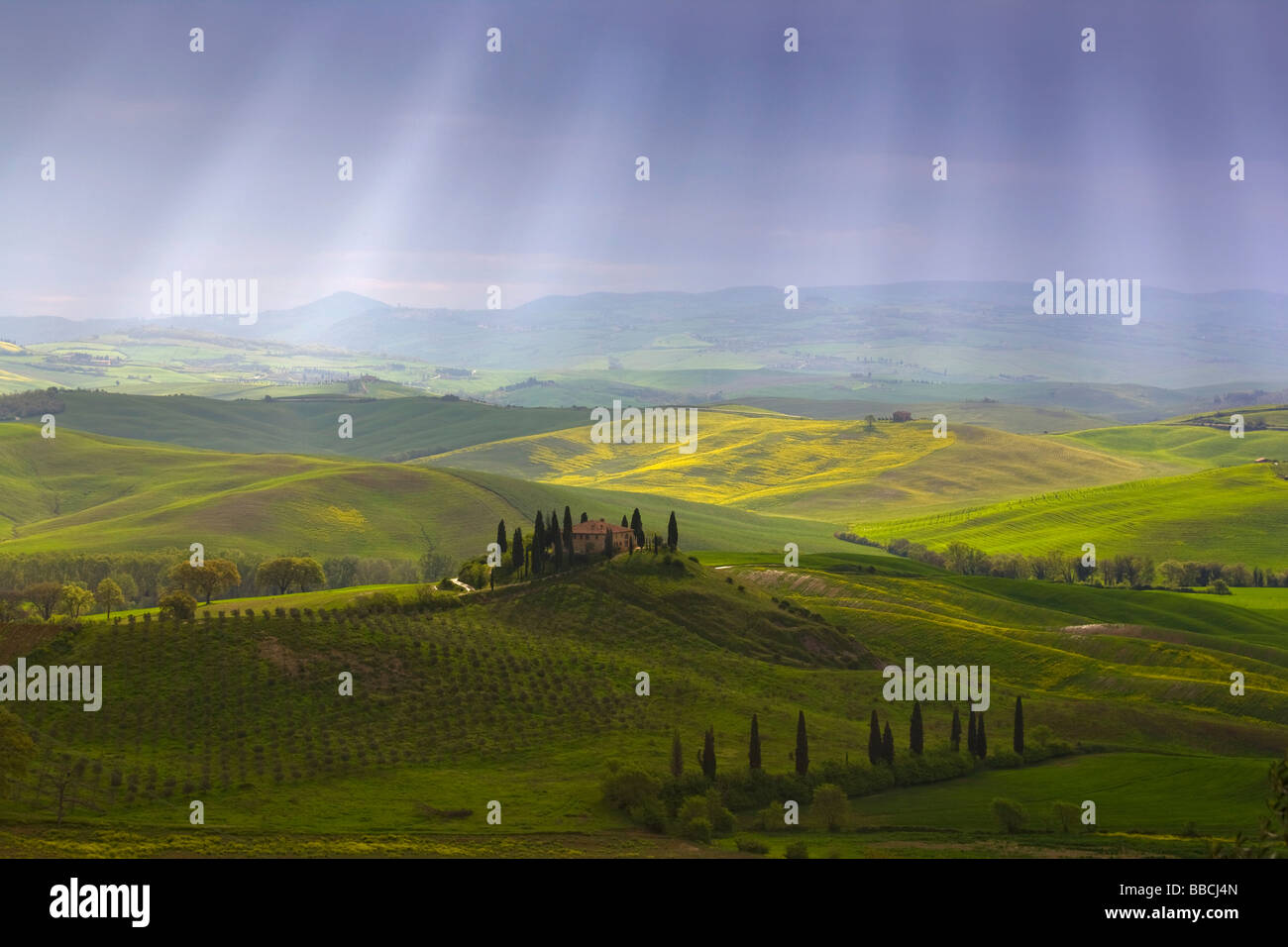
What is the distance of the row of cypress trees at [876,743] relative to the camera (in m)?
84.5

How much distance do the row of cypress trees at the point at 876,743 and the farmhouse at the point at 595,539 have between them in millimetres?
45643

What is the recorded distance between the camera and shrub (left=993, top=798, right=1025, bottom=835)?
81.2 meters

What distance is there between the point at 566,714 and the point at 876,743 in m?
25.4

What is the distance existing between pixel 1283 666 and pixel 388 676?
104958 mm

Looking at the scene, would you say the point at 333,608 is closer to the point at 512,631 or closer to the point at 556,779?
the point at 512,631

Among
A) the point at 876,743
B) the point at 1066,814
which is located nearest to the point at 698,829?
the point at 876,743

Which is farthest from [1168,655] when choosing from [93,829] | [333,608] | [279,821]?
[93,829]

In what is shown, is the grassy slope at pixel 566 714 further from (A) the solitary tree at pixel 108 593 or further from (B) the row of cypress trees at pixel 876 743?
(A) the solitary tree at pixel 108 593

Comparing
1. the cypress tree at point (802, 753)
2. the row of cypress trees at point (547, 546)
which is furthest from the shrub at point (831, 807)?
the row of cypress trees at point (547, 546)

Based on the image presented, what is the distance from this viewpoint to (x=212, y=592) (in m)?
156

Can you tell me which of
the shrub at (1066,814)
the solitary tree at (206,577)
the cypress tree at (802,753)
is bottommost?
the shrub at (1066,814)

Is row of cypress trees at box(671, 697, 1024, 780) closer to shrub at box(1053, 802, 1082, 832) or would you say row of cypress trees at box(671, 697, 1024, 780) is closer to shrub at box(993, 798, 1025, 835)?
shrub at box(993, 798, 1025, 835)

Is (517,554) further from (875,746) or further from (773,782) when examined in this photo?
(773,782)

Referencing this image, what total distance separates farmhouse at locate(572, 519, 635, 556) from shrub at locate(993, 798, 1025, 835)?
65.4 m
